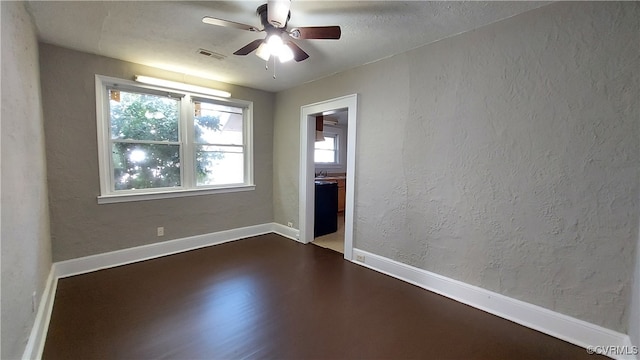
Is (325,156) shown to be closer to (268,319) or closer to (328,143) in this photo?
(328,143)

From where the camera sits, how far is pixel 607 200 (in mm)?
1793

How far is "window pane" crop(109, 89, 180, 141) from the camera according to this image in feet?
10.5

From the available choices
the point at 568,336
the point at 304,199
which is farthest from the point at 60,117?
the point at 568,336

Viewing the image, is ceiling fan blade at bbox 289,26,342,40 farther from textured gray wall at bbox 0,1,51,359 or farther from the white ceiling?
textured gray wall at bbox 0,1,51,359

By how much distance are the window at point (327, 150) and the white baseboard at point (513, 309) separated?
14.2 ft

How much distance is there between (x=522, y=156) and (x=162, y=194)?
13.3ft

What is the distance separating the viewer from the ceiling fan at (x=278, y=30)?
180 cm

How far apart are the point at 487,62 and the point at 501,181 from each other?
1.04 metres

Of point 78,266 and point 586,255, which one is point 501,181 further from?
point 78,266

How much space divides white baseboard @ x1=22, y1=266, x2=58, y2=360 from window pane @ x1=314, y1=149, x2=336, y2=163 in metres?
5.44

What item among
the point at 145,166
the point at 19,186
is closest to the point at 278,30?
the point at 19,186

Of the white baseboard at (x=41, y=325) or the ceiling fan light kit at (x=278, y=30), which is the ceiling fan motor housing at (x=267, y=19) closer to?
the ceiling fan light kit at (x=278, y=30)

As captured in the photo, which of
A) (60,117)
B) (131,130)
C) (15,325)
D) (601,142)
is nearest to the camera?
(15,325)

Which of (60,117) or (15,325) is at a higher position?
(60,117)
